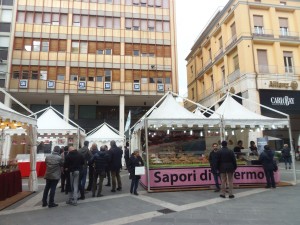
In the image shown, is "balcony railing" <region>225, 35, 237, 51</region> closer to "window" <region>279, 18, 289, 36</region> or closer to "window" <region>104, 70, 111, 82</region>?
"window" <region>279, 18, 289, 36</region>

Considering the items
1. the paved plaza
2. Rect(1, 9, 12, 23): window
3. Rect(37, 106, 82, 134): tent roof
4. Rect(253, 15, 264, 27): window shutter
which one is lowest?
the paved plaza

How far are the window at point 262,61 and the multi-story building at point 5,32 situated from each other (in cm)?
2502

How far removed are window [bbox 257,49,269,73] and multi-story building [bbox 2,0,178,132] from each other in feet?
29.7

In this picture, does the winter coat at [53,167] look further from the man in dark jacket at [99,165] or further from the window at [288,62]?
the window at [288,62]

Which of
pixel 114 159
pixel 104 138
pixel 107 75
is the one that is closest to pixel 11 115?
pixel 114 159

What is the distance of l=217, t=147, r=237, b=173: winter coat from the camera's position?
341 inches

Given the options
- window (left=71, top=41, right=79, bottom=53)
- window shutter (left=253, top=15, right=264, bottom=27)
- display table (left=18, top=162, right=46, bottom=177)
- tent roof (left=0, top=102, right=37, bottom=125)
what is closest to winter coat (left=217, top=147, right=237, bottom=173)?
tent roof (left=0, top=102, right=37, bottom=125)

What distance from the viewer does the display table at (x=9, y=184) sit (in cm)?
877

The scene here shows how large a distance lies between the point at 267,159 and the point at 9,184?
9.58 metres

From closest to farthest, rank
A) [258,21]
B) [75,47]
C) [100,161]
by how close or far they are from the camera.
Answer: [100,161] → [258,21] → [75,47]

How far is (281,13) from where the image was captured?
25250 mm


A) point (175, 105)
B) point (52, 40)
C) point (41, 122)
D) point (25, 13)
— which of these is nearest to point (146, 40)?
point (52, 40)

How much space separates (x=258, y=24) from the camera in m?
24.7

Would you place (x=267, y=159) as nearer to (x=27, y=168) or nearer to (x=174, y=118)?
(x=174, y=118)
